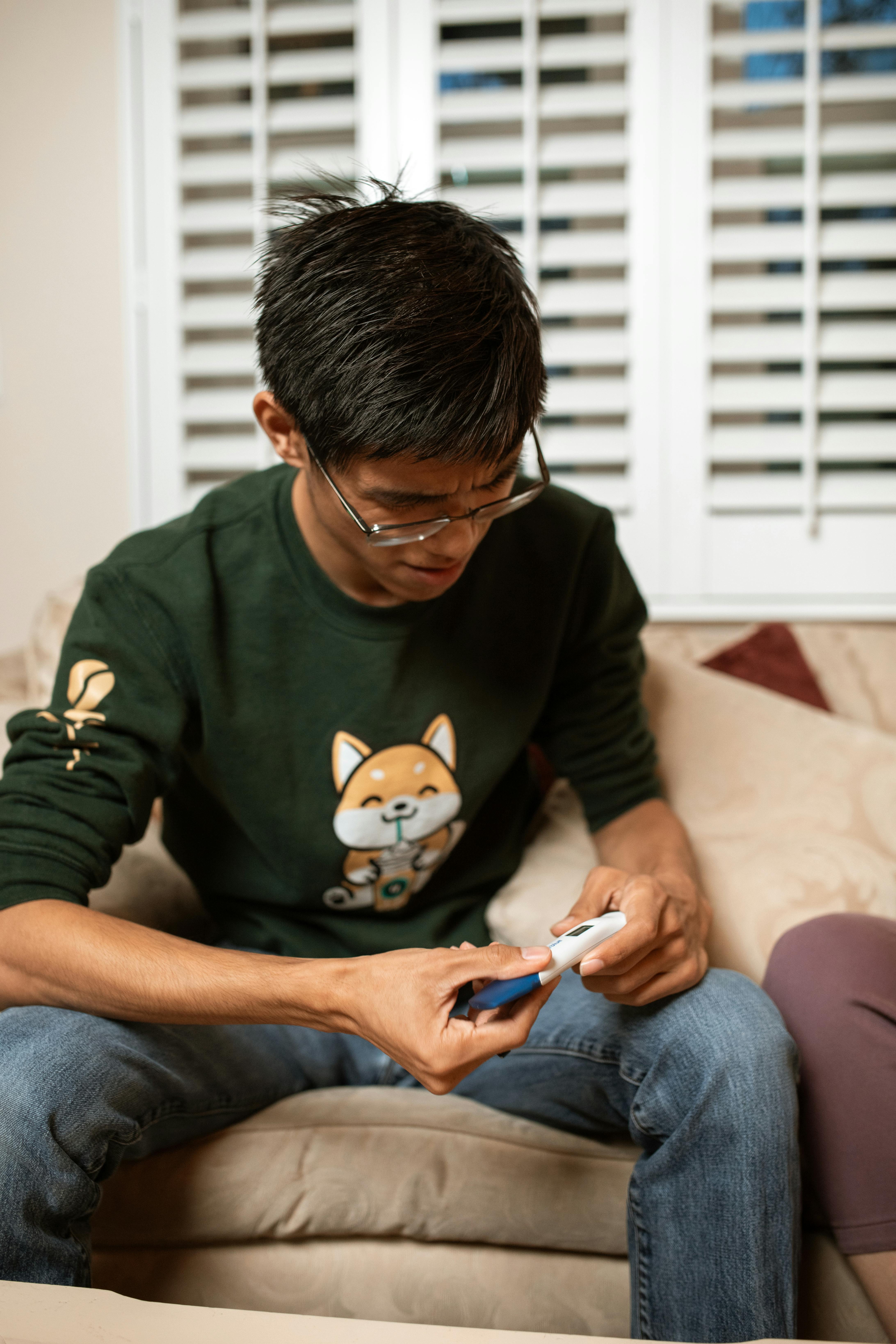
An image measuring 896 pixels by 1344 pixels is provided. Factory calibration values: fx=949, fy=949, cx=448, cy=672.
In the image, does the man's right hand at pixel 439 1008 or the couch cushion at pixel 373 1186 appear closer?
the man's right hand at pixel 439 1008

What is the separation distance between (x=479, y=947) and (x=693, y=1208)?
0.29 m

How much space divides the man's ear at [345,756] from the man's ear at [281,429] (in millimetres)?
291

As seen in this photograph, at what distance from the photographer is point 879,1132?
81 cm

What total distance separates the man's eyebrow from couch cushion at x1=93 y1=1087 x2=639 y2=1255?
25.0 inches

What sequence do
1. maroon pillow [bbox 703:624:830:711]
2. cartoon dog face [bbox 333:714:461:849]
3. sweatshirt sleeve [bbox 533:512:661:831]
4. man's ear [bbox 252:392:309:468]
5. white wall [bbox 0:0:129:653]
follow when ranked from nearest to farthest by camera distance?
man's ear [bbox 252:392:309:468] → cartoon dog face [bbox 333:714:461:849] → sweatshirt sleeve [bbox 533:512:661:831] → maroon pillow [bbox 703:624:830:711] → white wall [bbox 0:0:129:653]

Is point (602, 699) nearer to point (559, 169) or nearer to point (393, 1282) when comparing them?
point (393, 1282)

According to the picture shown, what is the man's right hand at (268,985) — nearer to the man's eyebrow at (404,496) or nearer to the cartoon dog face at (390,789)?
the cartoon dog face at (390,789)

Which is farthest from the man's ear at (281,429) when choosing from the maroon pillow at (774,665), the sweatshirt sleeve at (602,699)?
the maroon pillow at (774,665)

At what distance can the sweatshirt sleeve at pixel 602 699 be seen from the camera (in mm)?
1173

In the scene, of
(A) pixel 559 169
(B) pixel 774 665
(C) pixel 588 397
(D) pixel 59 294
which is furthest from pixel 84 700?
(A) pixel 559 169

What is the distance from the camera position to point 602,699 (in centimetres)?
119

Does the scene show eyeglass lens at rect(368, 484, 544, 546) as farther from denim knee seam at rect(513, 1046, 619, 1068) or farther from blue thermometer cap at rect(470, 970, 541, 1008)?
denim knee seam at rect(513, 1046, 619, 1068)

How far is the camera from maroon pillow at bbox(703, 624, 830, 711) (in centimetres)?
151

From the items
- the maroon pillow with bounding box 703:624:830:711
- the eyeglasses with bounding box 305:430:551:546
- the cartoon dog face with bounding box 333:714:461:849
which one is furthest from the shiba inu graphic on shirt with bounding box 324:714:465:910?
the maroon pillow with bounding box 703:624:830:711
